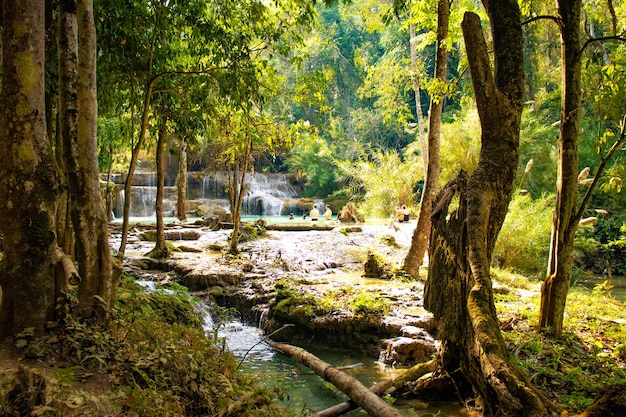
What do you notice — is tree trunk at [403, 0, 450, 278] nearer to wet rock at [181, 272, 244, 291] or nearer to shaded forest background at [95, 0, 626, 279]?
shaded forest background at [95, 0, 626, 279]

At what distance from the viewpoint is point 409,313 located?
721cm

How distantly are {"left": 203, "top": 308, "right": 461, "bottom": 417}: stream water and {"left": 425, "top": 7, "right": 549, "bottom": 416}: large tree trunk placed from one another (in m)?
0.50

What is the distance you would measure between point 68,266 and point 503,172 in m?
3.99

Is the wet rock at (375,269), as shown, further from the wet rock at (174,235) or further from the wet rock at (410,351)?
the wet rock at (174,235)

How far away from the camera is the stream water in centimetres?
474

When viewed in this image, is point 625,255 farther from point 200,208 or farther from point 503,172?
point 200,208

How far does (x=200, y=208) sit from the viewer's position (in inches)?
978

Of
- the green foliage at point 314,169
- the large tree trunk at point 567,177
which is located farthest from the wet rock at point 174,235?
the green foliage at point 314,169

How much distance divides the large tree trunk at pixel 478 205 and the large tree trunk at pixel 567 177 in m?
1.55

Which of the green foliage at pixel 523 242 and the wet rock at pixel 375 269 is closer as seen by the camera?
the wet rock at pixel 375 269

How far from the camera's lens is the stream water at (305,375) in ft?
15.6

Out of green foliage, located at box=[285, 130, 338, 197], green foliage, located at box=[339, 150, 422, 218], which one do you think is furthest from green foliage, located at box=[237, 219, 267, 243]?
green foliage, located at box=[285, 130, 338, 197]

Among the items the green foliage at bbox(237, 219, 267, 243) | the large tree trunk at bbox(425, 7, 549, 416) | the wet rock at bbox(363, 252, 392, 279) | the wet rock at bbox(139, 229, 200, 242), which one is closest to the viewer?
the large tree trunk at bbox(425, 7, 549, 416)

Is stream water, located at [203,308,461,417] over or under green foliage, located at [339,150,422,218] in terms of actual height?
under
